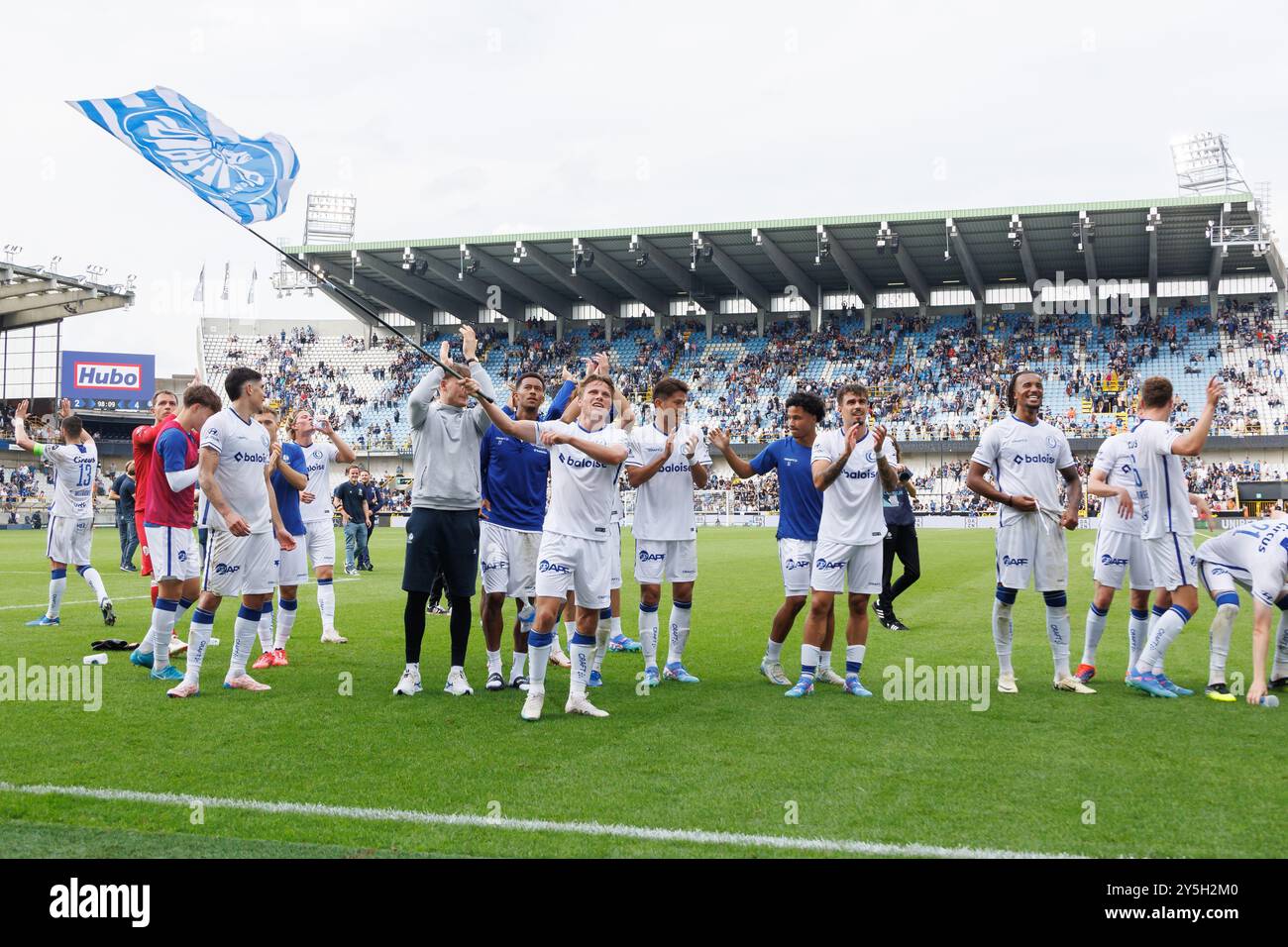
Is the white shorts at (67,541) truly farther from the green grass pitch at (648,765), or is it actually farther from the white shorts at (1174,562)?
the white shorts at (1174,562)

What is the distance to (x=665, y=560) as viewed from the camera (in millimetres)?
8828

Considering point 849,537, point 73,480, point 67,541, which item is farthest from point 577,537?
point 67,541

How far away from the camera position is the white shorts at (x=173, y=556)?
28.9 feet

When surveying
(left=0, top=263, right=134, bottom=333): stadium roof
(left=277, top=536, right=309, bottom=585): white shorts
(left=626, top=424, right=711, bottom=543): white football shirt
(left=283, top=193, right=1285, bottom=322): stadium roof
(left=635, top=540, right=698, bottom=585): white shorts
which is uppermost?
(left=283, top=193, right=1285, bottom=322): stadium roof

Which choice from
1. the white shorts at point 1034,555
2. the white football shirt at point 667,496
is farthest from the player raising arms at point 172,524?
the white shorts at point 1034,555

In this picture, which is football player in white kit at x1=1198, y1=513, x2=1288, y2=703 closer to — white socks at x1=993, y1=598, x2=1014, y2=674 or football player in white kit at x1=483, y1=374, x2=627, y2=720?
white socks at x1=993, y1=598, x2=1014, y2=674

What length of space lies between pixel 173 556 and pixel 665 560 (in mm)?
4047

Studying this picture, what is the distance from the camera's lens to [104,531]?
1566 inches

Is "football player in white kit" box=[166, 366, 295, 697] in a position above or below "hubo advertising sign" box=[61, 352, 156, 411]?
below

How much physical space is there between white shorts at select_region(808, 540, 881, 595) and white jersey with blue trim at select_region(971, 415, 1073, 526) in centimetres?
108

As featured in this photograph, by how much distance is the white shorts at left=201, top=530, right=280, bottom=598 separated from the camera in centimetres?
805

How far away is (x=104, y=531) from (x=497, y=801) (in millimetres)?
39747

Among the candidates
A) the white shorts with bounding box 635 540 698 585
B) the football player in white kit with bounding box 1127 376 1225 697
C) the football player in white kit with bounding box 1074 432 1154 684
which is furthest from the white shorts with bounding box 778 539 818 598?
the football player in white kit with bounding box 1127 376 1225 697

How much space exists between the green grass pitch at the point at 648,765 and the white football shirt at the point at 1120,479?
1.26 m
